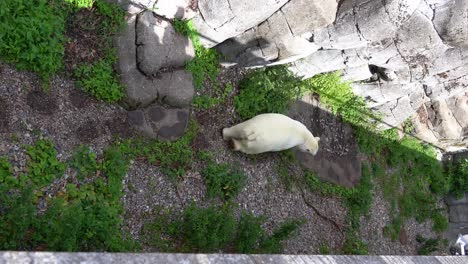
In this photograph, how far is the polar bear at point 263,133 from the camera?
8.09 m

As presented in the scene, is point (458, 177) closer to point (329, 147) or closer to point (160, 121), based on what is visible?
point (329, 147)

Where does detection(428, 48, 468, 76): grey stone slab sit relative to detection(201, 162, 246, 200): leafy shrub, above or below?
above

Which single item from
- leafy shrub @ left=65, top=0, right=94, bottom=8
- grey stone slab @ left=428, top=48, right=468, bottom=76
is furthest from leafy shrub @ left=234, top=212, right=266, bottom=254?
grey stone slab @ left=428, top=48, right=468, bottom=76

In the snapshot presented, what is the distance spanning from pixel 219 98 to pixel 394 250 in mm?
5830

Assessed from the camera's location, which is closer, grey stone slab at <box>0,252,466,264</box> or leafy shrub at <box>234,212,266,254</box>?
grey stone slab at <box>0,252,466,264</box>

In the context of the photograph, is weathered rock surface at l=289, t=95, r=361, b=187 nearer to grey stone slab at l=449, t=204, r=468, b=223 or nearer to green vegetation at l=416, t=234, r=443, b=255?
green vegetation at l=416, t=234, r=443, b=255

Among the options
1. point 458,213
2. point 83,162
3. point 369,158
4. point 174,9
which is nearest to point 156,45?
point 174,9

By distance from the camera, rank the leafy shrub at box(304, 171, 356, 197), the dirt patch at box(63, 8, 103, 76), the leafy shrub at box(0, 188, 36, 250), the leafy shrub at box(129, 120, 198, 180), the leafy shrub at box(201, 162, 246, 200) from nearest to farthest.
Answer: the leafy shrub at box(0, 188, 36, 250) < the dirt patch at box(63, 8, 103, 76) < the leafy shrub at box(129, 120, 198, 180) < the leafy shrub at box(201, 162, 246, 200) < the leafy shrub at box(304, 171, 356, 197)

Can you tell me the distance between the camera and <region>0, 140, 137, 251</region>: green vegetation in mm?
5359

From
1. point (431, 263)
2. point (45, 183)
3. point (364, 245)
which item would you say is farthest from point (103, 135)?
point (364, 245)

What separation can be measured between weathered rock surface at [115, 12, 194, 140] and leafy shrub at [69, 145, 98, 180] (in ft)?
2.77

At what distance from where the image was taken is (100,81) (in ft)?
22.1

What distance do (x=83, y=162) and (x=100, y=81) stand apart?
1103 millimetres

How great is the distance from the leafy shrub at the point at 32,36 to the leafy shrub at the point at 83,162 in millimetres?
981
